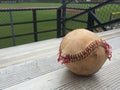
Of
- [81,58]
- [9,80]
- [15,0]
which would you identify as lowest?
[15,0]

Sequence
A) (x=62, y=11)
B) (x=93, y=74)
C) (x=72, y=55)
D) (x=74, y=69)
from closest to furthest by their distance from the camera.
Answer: (x=72, y=55)
(x=74, y=69)
(x=93, y=74)
(x=62, y=11)

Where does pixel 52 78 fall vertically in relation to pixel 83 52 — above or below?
below

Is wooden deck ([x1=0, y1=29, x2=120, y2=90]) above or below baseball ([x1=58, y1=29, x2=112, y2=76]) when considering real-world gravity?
below

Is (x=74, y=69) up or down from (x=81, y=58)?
down

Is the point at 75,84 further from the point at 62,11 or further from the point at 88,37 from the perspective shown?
the point at 62,11

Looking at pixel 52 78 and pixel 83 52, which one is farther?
pixel 52 78

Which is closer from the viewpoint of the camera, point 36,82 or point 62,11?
point 36,82

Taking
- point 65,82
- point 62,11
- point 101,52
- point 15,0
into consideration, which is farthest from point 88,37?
point 15,0

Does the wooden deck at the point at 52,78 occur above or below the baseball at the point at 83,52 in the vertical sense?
below
